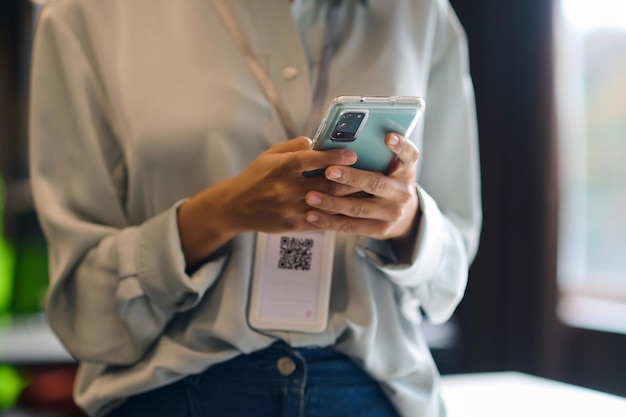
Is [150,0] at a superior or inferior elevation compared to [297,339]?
superior

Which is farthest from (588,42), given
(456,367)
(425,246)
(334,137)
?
(334,137)

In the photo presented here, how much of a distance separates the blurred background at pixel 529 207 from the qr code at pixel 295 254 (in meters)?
1.54

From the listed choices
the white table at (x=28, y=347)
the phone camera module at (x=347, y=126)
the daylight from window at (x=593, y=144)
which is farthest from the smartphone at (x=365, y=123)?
the daylight from window at (x=593, y=144)

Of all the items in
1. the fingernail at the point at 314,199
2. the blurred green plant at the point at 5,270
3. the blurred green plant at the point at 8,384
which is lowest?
the blurred green plant at the point at 8,384

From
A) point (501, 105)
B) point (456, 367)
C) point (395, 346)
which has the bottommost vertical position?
point (456, 367)

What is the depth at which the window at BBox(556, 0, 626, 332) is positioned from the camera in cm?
229

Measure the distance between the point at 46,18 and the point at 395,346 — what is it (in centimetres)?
56

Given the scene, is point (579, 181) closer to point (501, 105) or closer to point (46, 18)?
point (501, 105)

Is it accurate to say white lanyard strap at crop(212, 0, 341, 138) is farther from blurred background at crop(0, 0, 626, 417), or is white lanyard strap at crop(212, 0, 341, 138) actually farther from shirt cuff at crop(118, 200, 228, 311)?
blurred background at crop(0, 0, 626, 417)

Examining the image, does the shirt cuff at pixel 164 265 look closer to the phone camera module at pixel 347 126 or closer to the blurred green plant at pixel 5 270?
the phone camera module at pixel 347 126

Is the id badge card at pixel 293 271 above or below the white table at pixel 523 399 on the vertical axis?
above

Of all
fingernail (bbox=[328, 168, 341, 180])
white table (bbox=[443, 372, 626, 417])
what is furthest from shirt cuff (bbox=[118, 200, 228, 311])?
white table (bbox=[443, 372, 626, 417])

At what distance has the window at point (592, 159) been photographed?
7.53 feet

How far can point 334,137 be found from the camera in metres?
0.57
